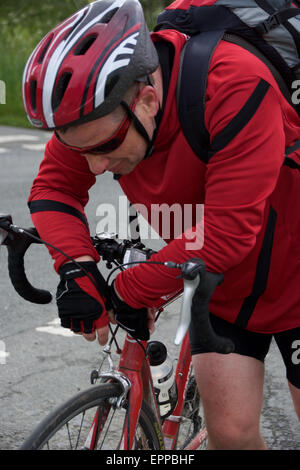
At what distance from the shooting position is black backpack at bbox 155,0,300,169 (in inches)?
79.0

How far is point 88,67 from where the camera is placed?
189 centimetres

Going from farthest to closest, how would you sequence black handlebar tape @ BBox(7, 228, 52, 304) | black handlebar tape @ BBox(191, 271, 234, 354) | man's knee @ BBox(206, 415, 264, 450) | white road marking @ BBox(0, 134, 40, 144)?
1. white road marking @ BBox(0, 134, 40, 144)
2. man's knee @ BBox(206, 415, 264, 450)
3. black handlebar tape @ BBox(7, 228, 52, 304)
4. black handlebar tape @ BBox(191, 271, 234, 354)

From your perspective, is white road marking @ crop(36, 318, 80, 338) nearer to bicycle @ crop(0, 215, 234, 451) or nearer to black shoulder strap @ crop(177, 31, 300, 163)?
bicycle @ crop(0, 215, 234, 451)

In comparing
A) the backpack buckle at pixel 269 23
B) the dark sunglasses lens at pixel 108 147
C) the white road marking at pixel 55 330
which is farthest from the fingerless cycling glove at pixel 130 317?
the white road marking at pixel 55 330

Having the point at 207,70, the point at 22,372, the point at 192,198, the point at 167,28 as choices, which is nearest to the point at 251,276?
the point at 192,198

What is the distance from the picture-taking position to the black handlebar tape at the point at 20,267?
2.15m

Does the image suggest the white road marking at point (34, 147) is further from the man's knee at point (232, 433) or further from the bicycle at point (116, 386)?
the man's knee at point (232, 433)

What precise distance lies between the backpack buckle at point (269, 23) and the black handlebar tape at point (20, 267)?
86 cm

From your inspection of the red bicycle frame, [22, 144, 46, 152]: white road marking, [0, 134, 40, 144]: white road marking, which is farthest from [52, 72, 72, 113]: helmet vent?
[0, 134, 40, 144]: white road marking

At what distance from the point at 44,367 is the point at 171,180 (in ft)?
7.48

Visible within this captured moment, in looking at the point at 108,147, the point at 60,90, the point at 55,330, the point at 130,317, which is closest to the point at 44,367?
the point at 55,330

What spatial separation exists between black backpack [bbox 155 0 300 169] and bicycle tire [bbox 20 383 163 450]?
71 centimetres
